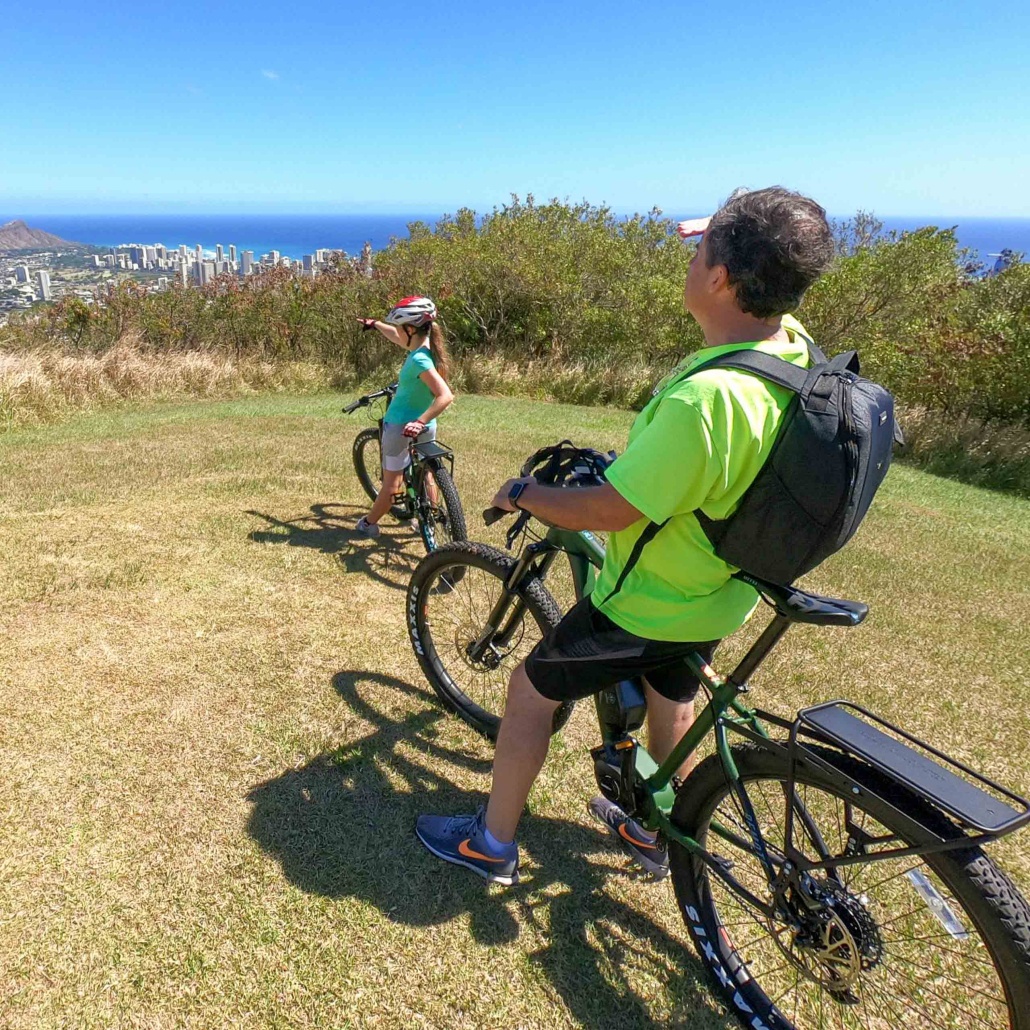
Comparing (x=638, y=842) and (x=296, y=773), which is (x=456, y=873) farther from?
(x=296, y=773)

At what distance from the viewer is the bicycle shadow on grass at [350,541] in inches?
201

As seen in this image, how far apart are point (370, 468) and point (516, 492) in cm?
498

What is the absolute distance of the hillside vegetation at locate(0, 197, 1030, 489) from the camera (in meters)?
→ 11.6

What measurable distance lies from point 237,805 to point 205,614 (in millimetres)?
1741

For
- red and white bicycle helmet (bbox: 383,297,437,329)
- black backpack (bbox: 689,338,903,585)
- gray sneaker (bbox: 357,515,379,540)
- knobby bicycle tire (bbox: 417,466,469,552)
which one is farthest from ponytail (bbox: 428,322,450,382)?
black backpack (bbox: 689,338,903,585)

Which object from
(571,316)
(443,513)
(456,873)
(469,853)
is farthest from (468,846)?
(571,316)

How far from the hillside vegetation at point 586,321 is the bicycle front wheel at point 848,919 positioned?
1023cm

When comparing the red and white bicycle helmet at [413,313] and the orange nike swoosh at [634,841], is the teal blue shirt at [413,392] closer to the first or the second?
the red and white bicycle helmet at [413,313]

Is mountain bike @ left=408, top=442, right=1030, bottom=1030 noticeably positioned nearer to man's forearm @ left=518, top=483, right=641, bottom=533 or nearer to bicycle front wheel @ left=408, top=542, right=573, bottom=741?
bicycle front wheel @ left=408, top=542, right=573, bottom=741

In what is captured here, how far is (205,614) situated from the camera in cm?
422

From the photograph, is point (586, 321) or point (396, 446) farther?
point (586, 321)

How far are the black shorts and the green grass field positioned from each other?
965 mm

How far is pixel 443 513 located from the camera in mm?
5004

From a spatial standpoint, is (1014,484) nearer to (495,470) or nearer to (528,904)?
(495,470)
